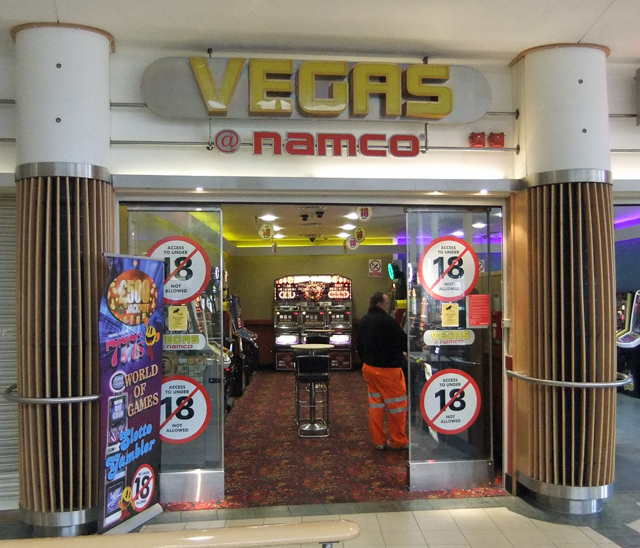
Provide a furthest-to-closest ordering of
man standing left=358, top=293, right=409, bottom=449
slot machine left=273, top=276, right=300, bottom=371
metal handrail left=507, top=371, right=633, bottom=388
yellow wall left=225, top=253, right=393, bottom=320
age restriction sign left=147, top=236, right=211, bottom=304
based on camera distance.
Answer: yellow wall left=225, top=253, right=393, bottom=320 → slot machine left=273, top=276, right=300, bottom=371 → man standing left=358, top=293, right=409, bottom=449 → age restriction sign left=147, top=236, right=211, bottom=304 → metal handrail left=507, top=371, right=633, bottom=388

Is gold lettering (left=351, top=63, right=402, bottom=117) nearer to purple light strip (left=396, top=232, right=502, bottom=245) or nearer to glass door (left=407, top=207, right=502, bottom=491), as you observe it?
glass door (left=407, top=207, right=502, bottom=491)

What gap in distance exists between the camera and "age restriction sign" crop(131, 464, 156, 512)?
12.0ft

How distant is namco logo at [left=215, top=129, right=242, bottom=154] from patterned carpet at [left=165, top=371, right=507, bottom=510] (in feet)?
8.83

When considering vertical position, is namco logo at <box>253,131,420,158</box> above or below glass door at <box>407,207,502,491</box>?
above

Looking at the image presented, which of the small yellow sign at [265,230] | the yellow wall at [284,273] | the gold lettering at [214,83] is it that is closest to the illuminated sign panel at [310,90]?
the gold lettering at [214,83]

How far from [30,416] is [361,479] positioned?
2659 millimetres

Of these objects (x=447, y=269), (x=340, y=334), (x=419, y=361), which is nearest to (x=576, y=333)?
(x=447, y=269)

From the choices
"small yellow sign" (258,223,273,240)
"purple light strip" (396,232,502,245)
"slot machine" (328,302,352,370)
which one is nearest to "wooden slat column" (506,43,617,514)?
"purple light strip" (396,232,502,245)

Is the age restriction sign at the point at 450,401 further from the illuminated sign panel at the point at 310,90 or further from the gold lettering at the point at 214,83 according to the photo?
the gold lettering at the point at 214,83

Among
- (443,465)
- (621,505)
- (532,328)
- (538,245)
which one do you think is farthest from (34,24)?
(621,505)

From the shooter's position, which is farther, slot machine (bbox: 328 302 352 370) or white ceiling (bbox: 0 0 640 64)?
slot machine (bbox: 328 302 352 370)

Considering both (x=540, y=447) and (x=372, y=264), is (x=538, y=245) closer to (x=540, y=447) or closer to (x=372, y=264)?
(x=540, y=447)

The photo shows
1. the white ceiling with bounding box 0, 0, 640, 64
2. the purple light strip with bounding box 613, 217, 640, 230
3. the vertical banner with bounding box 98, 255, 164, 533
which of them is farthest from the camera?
the purple light strip with bounding box 613, 217, 640, 230

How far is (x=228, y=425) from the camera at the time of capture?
6648mm
